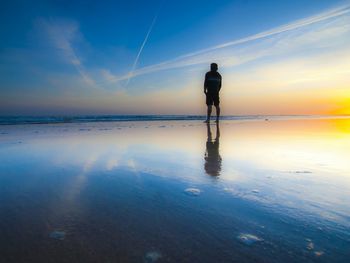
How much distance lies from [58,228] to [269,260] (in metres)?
0.87

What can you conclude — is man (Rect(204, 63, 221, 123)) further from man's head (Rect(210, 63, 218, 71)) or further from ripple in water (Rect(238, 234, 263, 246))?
ripple in water (Rect(238, 234, 263, 246))

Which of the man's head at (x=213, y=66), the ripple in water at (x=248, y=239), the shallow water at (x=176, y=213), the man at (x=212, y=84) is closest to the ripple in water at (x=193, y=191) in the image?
the shallow water at (x=176, y=213)

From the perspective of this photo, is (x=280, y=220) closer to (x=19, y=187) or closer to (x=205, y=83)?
(x=19, y=187)

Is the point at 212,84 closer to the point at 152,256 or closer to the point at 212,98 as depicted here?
the point at 212,98

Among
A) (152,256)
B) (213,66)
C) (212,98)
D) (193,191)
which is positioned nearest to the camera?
(152,256)

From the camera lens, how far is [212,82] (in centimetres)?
953

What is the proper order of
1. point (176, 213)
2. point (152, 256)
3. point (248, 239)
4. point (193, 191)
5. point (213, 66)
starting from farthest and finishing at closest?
1. point (213, 66)
2. point (193, 191)
3. point (176, 213)
4. point (248, 239)
5. point (152, 256)

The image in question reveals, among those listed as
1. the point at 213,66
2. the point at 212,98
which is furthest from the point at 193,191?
the point at 213,66

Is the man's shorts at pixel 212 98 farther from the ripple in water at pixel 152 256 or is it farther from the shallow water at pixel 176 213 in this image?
the ripple in water at pixel 152 256

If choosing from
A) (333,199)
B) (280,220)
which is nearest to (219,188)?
(280,220)

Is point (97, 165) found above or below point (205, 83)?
below

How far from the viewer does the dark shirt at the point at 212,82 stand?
31.3ft

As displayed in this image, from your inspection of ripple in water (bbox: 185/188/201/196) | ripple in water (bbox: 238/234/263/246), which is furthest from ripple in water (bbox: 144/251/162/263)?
→ ripple in water (bbox: 185/188/201/196)

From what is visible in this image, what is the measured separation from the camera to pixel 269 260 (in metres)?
0.83
